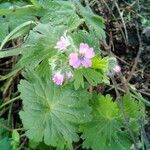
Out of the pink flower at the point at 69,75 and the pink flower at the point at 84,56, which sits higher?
the pink flower at the point at 84,56

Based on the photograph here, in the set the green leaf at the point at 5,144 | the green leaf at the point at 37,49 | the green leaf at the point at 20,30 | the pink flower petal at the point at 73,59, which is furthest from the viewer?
the green leaf at the point at 20,30

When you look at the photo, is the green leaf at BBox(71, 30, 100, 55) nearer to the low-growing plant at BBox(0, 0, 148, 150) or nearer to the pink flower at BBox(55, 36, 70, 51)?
the low-growing plant at BBox(0, 0, 148, 150)

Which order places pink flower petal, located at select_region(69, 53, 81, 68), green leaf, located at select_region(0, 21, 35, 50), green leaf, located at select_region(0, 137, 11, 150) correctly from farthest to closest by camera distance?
green leaf, located at select_region(0, 21, 35, 50) → green leaf, located at select_region(0, 137, 11, 150) → pink flower petal, located at select_region(69, 53, 81, 68)

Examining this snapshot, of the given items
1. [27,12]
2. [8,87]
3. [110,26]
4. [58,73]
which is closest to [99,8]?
[110,26]

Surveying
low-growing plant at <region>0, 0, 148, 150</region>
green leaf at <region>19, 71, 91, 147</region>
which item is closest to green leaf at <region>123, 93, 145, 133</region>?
low-growing plant at <region>0, 0, 148, 150</region>

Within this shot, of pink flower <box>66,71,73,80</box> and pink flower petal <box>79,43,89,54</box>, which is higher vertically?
pink flower petal <box>79,43,89,54</box>

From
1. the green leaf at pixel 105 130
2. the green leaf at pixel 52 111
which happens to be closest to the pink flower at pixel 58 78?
the green leaf at pixel 52 111

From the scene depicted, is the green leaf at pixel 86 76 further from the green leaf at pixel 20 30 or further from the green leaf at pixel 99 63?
the green leaf at pixel 20 30
